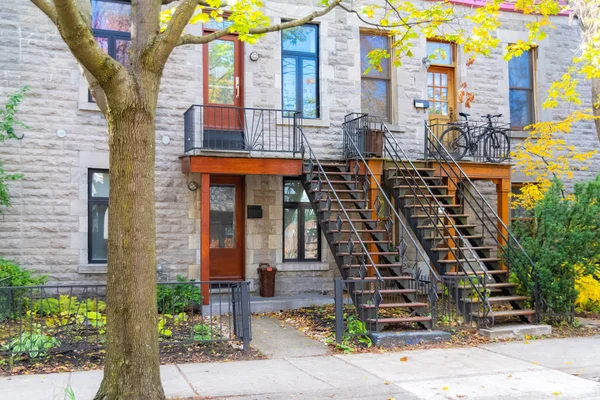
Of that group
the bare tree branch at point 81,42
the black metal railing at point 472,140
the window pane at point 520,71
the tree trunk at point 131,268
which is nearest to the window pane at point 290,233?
the black metal railing at point 472,140

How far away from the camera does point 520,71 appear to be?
15.4 m

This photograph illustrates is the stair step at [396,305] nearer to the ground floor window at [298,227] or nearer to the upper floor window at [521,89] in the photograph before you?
the ground floor window at [298,227]

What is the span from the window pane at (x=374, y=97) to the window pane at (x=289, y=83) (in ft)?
5.46

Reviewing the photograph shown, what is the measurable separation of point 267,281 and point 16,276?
4693 mm

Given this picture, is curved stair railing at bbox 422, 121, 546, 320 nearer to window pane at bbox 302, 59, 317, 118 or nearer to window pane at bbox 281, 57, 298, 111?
window pane at bbox 302, 59, 317, 118

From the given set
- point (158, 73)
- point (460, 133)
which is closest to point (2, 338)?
point (158, 73)

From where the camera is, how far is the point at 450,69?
14.8 m

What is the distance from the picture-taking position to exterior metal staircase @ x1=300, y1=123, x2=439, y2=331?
959 cm

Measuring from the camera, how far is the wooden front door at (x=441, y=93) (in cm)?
1463

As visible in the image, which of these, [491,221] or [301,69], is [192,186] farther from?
[491,221]

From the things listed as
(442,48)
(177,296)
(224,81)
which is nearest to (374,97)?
(442,48)

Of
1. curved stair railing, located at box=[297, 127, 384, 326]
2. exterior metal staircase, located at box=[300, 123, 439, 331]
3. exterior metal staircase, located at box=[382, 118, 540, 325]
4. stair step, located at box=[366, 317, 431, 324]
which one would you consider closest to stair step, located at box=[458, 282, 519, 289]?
exterior metal staircase, located at box=[382, 118, 540, 325]

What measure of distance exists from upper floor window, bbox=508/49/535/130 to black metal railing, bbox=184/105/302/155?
578cm

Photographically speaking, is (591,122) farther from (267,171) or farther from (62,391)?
(62,391)
